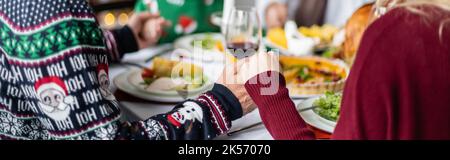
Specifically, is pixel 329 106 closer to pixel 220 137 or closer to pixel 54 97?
pixel 220 137

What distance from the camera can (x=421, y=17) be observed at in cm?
79

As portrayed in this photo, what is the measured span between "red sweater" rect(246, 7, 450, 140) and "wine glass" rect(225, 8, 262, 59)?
94 centimetres

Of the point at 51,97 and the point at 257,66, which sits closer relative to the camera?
the point at 51,97

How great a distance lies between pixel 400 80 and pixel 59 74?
0.57 m

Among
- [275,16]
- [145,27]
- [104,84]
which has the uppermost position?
[104,84]

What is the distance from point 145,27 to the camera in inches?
70.2

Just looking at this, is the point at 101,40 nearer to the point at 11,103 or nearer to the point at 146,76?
the point at 11,103

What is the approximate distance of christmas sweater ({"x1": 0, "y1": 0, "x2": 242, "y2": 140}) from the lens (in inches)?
34.9

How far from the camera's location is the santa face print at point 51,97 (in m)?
0.91

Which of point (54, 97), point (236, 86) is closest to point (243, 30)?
point (236, 86)

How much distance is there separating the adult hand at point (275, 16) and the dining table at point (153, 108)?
24.3 inches

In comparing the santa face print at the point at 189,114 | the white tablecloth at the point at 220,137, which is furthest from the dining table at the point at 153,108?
the santa face print at the point at 189,114
